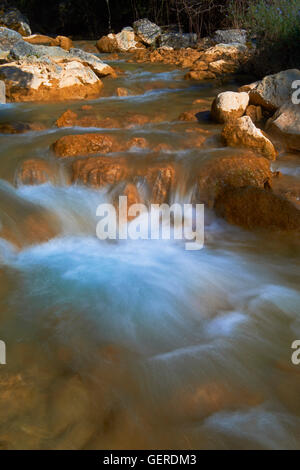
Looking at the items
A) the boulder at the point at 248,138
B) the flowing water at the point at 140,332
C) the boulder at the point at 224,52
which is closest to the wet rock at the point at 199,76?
the boulder at the point at 224,52

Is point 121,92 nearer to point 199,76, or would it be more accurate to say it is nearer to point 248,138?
point 199,76

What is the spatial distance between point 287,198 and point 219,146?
1.51 meters

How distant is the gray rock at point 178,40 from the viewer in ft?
48.1

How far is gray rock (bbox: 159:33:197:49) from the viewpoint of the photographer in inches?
577

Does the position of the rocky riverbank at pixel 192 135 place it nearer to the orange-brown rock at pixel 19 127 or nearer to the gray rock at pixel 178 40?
A: the orange-brown rock at pixel 19 127

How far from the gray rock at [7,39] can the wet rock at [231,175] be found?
823cm

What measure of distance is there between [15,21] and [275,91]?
15982 millimetres

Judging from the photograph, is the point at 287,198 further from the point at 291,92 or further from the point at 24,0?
the point at 24,0

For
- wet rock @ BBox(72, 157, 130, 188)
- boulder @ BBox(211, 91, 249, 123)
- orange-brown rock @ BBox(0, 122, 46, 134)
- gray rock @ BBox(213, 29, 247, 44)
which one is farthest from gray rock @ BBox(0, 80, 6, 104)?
gray rock @ BBox(213, 29, 247, 44)

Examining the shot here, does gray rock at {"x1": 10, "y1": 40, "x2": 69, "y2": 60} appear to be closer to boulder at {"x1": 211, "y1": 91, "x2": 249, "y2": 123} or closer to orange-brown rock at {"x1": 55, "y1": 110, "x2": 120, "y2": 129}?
orange-brown rock at {"x1": 55, "y1": 110, "x2": 120, "y2": 129}

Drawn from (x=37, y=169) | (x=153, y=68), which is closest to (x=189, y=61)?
(x=153, y=68)

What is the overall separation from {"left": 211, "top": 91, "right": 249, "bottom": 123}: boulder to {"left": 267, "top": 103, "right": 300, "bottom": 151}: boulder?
71cm

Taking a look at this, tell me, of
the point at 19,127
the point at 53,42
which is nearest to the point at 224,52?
the point at 53,42
